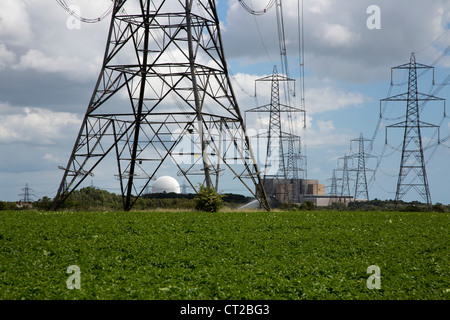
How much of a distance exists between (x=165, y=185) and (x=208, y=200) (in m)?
48.4

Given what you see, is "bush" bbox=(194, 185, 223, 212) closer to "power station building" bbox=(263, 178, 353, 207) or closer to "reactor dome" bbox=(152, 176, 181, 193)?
"power station building" bbox=(263, 178, 353, 207)

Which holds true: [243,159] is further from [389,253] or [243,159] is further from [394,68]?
[394,68]

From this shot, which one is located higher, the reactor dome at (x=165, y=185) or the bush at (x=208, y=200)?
the reactor dome at (x=165, y=185)

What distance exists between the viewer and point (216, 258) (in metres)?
16.3

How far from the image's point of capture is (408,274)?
606 inches

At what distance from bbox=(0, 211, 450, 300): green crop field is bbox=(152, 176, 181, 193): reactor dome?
2089 inches

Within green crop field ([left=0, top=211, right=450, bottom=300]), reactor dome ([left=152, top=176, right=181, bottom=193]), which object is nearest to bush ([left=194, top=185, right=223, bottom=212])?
green crop field ([left=0, top=211, right=450, bottom=300])

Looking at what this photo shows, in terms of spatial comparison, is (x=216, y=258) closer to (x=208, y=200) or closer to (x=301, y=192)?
(x=208, y=200)

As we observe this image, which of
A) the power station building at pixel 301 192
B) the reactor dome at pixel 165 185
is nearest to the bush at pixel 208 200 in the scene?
the power station building at pixel 301 192

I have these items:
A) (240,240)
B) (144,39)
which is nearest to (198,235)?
(240,240)

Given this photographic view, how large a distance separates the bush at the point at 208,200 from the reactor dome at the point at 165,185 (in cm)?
4663

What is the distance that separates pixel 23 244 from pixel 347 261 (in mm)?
11610

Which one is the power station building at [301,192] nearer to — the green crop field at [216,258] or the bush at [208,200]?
the bush at [208,200]

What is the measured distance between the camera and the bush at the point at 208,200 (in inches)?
1208
